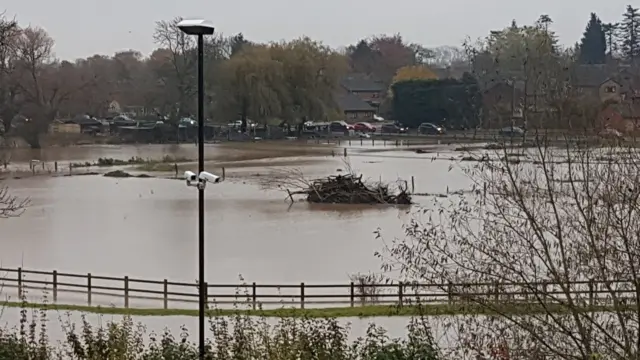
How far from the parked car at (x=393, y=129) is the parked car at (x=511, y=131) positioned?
6892 cm

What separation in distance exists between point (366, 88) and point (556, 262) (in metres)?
92.3

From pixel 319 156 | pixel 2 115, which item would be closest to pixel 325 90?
pixel 319 156

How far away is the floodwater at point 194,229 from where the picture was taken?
1977cm

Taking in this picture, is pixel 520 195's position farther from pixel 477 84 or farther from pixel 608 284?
pixel 477 84

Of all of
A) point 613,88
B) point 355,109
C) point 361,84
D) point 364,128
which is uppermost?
point 361,84

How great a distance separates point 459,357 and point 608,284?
2.11m

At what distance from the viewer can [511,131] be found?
29.0 ft

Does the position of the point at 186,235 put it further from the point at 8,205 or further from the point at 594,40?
→ the point at 594,40

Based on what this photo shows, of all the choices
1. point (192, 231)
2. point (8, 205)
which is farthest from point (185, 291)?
point (192, 231)

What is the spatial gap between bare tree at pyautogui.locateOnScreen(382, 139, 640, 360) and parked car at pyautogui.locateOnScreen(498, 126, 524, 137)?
0.68 metres

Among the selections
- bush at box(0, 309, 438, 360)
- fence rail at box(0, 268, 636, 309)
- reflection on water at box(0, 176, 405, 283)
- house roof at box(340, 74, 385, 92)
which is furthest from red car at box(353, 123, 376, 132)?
bush at box(0, 309, 438, 360)

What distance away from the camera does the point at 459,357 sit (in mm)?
8016

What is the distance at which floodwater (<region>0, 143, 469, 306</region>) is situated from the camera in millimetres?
19766

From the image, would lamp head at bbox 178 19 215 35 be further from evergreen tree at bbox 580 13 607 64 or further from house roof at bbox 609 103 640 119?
evergreen tree at bbox 580 13 607 64
